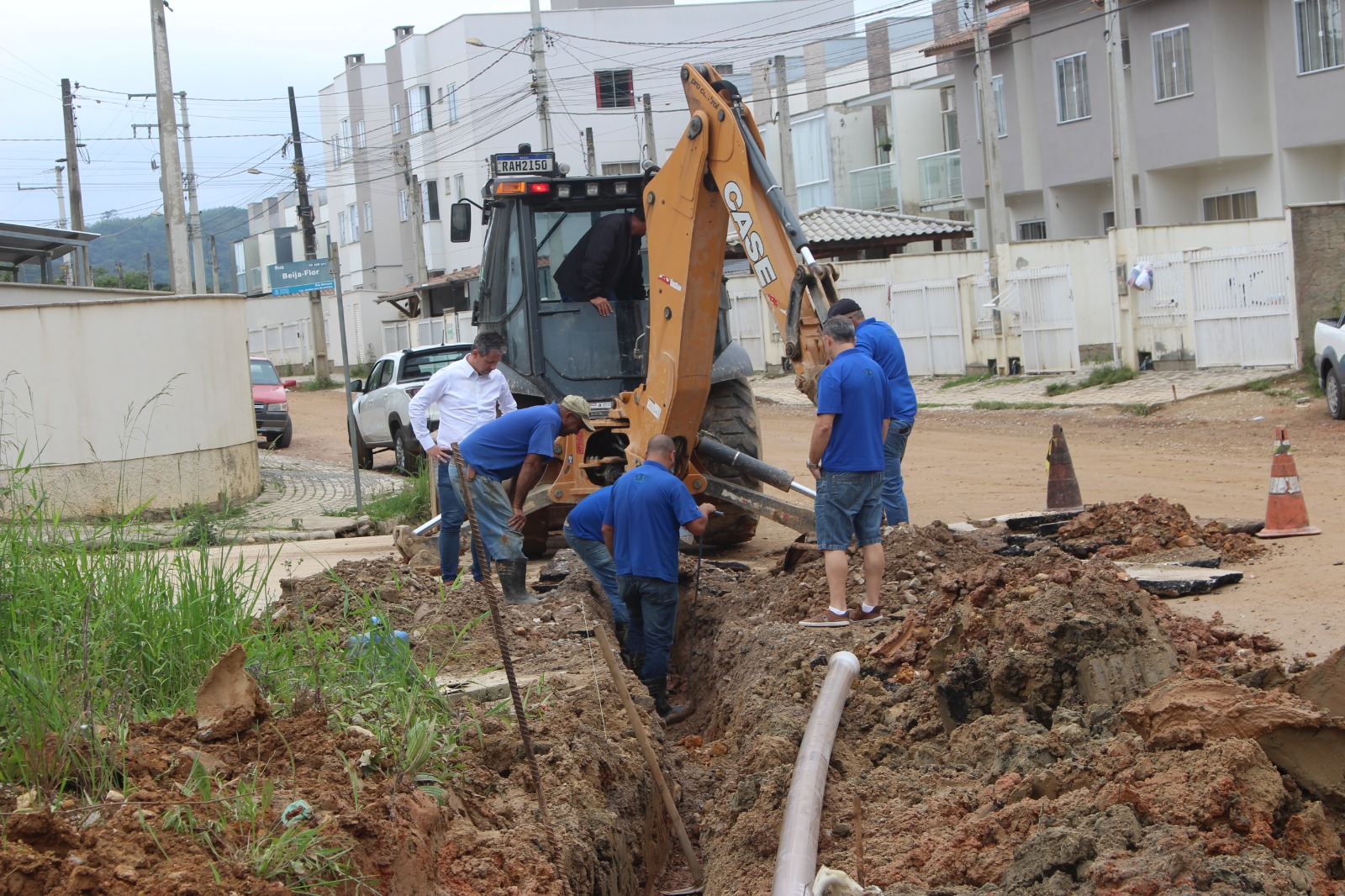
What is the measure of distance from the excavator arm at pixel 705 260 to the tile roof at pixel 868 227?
21947 mm

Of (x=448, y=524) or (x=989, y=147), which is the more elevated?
(x=989, y=147)

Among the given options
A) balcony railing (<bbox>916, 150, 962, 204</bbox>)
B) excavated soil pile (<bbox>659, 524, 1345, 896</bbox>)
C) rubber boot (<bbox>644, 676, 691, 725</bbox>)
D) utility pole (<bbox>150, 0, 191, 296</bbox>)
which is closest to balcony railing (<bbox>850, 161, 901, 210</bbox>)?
balcony railing (<bbox>916, 150, 962, 204</bbox>)

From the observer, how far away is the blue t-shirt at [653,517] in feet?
24.8

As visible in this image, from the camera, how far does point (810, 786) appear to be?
471 centimetres

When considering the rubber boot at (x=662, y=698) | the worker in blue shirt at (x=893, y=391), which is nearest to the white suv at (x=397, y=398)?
the worker in blue shirt at (x=893, y=391)

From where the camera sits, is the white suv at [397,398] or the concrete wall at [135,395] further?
the white suv at [397,398]

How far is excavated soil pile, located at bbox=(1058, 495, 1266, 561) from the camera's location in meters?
8.78

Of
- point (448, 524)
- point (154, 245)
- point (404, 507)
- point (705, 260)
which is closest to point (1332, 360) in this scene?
point (705, 260)

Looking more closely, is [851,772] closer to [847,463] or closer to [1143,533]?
[847,463]

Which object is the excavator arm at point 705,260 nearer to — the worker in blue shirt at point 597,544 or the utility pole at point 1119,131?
the worker in blue shirt at point 597,544

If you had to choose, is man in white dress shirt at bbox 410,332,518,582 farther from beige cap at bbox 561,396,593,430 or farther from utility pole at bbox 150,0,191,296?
utility pole at bbox 150,0,191,296

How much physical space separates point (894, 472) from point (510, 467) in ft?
9.10

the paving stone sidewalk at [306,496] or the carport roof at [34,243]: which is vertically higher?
the carport roof at [34,243]

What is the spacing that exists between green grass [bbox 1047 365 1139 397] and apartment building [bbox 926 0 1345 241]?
6677mm
